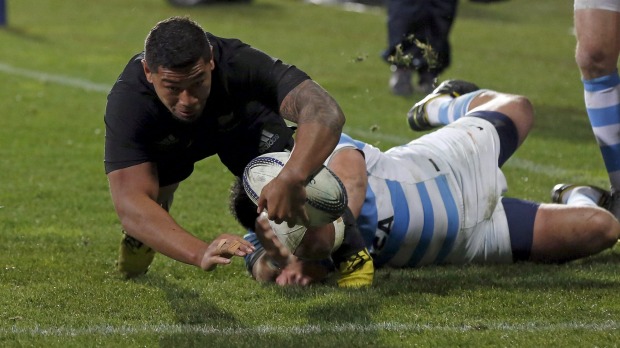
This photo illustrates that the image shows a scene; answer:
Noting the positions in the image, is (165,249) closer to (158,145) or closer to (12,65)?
(158,145)

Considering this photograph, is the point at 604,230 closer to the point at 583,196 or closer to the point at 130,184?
the point at 583,196

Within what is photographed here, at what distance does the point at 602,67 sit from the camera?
246 inches

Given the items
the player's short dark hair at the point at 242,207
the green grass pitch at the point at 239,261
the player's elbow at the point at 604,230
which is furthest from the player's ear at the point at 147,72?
the player's elbow at the point at 604,230

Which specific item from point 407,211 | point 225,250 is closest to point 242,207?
point 407,211

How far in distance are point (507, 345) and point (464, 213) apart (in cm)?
161

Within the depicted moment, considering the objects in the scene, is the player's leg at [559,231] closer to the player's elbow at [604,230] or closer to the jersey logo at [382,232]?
the player's elbow at [604,230]

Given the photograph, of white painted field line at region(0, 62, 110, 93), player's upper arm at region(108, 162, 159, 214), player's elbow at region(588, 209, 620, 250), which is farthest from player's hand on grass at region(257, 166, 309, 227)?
white painted field line at region(0, 62, 110, 93)

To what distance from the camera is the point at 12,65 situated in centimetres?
1388

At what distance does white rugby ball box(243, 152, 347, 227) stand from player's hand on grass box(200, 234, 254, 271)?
0.36 m

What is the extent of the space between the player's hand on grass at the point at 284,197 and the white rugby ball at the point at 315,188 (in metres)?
0.23

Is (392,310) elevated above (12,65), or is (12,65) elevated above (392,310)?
(392,310)

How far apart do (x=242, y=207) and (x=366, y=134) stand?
4.14 meters

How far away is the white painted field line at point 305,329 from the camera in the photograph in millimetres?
4473

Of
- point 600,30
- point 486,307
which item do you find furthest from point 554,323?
point 600,30
